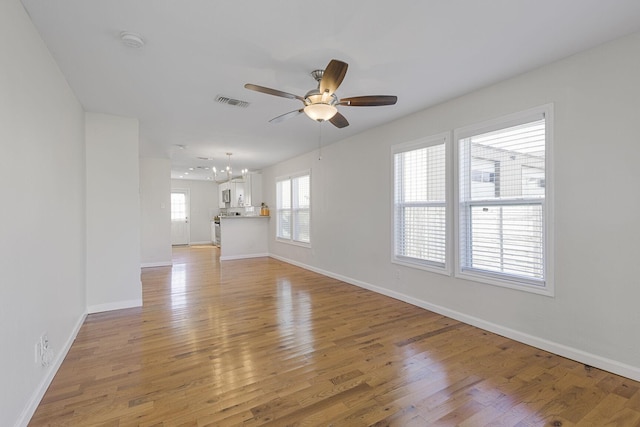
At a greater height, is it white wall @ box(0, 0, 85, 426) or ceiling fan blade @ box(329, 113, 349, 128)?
ceiling fan blade @ box(329, 113, 349, 128)

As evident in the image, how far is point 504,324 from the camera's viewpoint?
119 inches

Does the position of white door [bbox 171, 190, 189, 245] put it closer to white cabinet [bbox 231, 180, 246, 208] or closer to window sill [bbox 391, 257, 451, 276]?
white cabinet [bbox 231, 180, 246, 208]

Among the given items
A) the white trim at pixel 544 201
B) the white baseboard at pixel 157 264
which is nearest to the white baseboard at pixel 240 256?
the white baseboard at pixel 157 264

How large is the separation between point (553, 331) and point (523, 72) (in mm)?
2352

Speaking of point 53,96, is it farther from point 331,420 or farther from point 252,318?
point 331,420

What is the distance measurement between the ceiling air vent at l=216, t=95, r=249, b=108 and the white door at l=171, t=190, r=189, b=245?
8.65 m

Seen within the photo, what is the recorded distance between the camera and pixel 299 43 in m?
2.30

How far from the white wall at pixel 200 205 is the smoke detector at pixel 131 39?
9.68 meters

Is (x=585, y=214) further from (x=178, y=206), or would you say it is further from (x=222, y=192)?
(x=178, y=206)

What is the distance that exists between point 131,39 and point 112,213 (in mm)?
2453

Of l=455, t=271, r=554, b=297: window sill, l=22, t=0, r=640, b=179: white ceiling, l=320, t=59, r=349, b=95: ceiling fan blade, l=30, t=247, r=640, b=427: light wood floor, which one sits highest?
l=22, t=0, r=640, b=179: white ceiling

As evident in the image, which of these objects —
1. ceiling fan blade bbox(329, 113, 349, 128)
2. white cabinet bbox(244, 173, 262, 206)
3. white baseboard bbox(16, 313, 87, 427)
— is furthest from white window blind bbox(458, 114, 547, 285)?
white cabinet bbox(244, 173, 262, 206)

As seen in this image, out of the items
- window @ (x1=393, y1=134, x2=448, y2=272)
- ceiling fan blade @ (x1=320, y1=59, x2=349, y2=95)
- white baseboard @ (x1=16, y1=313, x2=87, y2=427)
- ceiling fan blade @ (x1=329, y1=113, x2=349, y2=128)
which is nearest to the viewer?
white baseboard @ (x1=16, y1=313, x2=87, y2=427)

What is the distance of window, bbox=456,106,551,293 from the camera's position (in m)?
2.77
